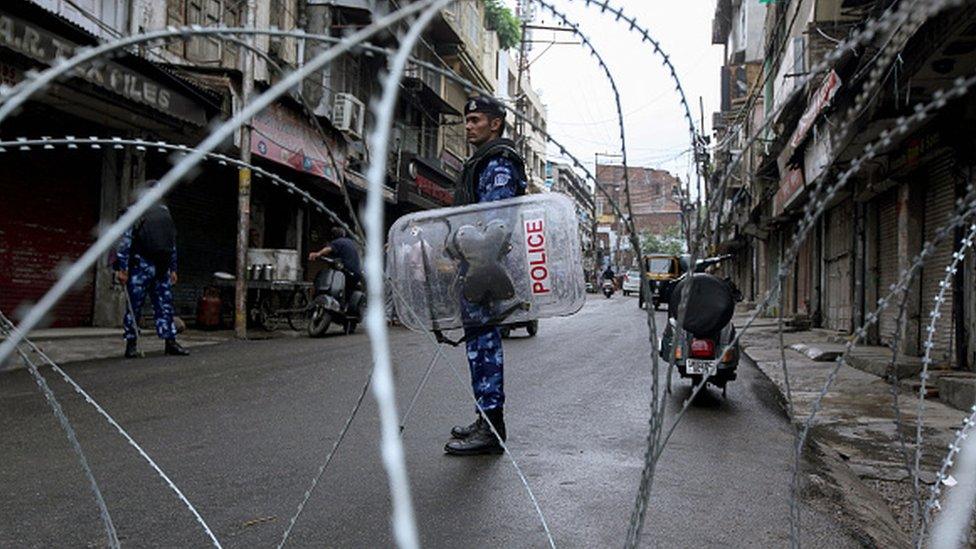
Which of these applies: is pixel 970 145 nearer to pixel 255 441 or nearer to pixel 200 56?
pixel 255 441

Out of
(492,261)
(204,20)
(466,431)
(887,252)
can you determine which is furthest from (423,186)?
(492,261)

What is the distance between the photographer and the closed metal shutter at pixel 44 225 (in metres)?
9.90

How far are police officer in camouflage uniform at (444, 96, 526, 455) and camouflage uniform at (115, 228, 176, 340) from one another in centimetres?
480

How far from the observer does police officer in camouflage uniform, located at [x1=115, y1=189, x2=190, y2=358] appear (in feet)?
24.3

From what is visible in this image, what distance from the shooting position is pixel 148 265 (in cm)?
759

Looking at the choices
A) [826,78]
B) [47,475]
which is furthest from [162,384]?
[826,78]

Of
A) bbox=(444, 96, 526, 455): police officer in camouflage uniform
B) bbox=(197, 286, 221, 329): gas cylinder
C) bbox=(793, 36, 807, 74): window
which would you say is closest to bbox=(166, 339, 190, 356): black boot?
bbox=(197, 286, 221, 329): gas cylinder

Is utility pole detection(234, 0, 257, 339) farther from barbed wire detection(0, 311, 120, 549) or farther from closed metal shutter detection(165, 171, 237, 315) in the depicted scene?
barbed wire detection(0, 311, 120, 549)

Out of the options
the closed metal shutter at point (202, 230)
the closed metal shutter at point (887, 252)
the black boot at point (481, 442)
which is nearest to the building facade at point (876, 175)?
the closed metal shutter at point (887, 252)

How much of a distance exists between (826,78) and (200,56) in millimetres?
9897

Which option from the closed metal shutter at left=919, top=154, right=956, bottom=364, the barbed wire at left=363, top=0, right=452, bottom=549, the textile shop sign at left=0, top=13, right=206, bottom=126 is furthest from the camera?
the closed metal shutter at left=919, top=154, right=956, bottom=364

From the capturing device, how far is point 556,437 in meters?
4.36

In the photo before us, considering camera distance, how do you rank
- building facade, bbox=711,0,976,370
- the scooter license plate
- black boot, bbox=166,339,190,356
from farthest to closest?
black boot, bbox=166,339,190,356
building facade, bbox=711,0,976,370
the scooter license plate

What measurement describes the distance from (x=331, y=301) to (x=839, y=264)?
32.5ft
